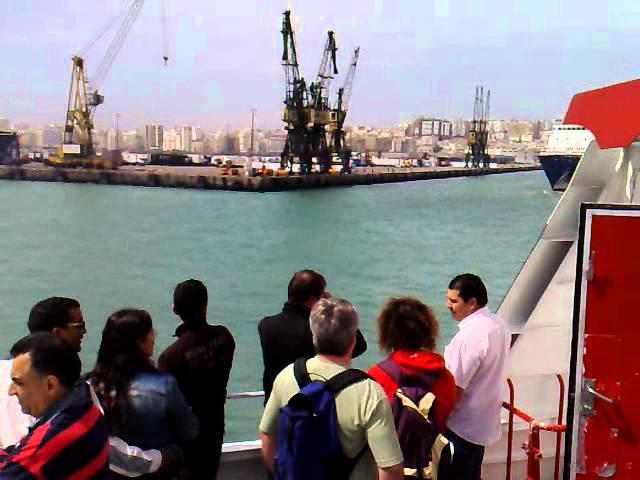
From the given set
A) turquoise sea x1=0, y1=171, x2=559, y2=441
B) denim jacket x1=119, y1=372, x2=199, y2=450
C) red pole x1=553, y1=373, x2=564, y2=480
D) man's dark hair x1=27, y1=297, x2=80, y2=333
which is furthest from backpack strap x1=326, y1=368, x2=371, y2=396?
turquoise sea x1=0, y1=171, x2=559, y2=441

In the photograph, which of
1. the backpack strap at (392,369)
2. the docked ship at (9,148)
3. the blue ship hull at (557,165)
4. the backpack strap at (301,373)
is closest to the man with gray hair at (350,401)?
the backpack strap at (301,373)

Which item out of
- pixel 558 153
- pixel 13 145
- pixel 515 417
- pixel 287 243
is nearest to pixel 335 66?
pixel 558 153

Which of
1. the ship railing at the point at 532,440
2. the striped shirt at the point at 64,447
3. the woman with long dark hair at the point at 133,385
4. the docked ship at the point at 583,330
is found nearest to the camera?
the striped shirt at the point at 64,447

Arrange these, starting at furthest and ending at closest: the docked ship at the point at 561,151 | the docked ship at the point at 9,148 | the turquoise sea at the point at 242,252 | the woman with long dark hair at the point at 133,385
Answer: the docked ship at the point at 9,148
the docked ship at the point at 561,151
the turquoise sea at the point at 242,252
the woman with long dark hair at the point at 133,385

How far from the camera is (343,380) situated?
207 cm

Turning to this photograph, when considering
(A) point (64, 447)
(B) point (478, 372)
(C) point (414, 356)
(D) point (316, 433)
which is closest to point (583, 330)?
(B) point (478, 372)

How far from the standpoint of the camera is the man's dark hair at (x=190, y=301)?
8.84ft

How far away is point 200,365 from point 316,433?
0.77 m

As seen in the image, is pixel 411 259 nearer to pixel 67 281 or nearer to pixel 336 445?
pixel 67 281

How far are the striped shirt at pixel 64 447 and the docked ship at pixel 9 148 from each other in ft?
334

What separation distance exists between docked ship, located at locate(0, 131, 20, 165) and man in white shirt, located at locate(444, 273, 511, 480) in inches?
3988

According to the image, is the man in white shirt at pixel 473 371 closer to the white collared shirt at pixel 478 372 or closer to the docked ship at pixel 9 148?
the white collared shirt at pixel 478 372

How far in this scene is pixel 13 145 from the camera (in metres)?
97.0

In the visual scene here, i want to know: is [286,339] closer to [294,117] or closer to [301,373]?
[301,373]
